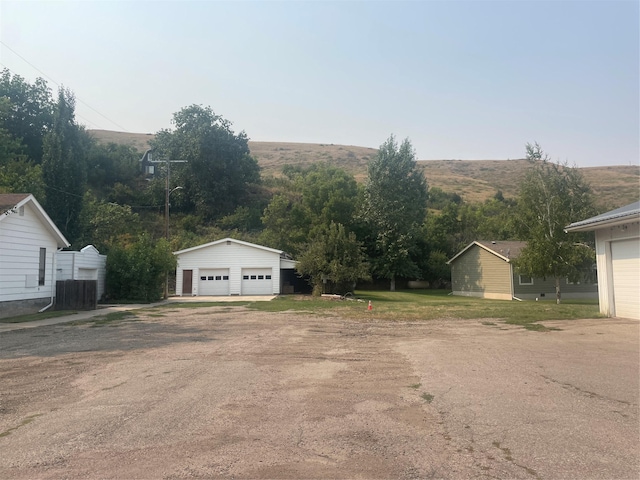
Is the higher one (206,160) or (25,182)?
(206,160)

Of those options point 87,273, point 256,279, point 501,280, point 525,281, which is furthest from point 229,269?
point 525,281

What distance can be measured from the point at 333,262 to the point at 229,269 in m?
8.66

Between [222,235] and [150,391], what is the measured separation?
42746mm

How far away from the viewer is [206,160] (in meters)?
54.1

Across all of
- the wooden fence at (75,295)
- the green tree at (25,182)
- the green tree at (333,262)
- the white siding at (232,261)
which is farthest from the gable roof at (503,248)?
the green tree at (25,182)

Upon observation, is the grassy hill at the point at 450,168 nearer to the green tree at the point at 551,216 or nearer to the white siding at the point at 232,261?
the green tree at the point at 551,216

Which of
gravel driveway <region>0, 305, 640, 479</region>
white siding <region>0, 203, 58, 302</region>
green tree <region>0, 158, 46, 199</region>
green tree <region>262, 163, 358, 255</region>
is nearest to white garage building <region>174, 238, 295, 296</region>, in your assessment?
green tree <region>0, 158, 46, 199</region>

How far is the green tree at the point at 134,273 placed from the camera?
26641 mm

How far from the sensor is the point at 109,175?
5772 centimetres

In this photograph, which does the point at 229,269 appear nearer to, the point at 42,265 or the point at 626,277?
the point at 42,265

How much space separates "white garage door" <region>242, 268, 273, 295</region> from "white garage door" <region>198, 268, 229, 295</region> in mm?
1304

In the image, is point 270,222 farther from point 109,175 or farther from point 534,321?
point 534,321

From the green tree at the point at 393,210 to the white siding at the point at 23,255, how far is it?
1178 inches

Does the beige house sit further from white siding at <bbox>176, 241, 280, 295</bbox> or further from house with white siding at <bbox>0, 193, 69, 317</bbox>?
house with white siding at <bbox>0, 193, 69, 317</bbox>
